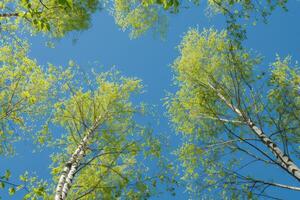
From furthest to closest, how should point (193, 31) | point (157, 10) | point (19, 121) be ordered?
point (193, 31), point (157, 10), point (19, 121)

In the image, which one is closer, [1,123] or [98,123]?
[1,123]

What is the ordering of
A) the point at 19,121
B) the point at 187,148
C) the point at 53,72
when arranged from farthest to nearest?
the point at 53,72 < the point at 187,148 < the point at 19,121

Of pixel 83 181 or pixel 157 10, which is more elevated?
pixel 157 10

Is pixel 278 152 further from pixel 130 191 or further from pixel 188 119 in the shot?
pixel 188 119

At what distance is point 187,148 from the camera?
11.9 m

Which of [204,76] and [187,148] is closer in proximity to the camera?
[187,148]

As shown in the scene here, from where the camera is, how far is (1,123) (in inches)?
A: 436

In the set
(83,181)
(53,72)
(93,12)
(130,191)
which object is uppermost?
(93,12)

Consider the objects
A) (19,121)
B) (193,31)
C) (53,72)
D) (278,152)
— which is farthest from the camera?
(193,31)

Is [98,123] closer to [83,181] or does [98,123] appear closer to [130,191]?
[83,181]

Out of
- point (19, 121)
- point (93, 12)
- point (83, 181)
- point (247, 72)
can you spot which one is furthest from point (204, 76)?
point (19, 121)

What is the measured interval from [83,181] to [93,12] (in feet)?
18.0

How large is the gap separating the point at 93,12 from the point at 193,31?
727cm

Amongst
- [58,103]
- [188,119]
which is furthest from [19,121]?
[188,119]
